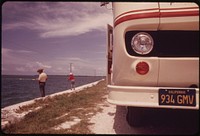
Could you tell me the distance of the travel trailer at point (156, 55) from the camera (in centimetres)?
244

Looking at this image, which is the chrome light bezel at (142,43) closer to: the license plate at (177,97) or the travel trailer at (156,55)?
the travel trailer at (156,55)

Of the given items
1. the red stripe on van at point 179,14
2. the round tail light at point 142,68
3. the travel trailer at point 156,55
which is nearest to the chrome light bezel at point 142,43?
the travel trailer at point 156,55

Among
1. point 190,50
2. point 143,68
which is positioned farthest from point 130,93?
point 190,50

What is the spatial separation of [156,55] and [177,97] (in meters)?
0.58

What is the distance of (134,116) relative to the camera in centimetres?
342

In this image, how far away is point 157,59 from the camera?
253cm

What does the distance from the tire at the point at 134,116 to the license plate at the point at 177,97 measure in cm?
87

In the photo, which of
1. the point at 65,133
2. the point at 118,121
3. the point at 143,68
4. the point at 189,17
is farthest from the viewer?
the point at 118,121

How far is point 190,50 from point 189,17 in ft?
1.51

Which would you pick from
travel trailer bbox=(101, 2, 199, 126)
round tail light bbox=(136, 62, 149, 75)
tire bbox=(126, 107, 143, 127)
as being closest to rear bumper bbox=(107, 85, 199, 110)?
travel trailer bbox=(101, 2, 199, 126)

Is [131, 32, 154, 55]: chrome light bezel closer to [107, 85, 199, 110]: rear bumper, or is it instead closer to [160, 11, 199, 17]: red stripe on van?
[160, 11, 199, 17]: red stripe on van

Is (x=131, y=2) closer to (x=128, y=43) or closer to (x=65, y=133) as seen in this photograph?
(x=128, y=43)

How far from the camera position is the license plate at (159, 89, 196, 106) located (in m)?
2.37

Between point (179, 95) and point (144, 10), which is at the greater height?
point (144, 10)
